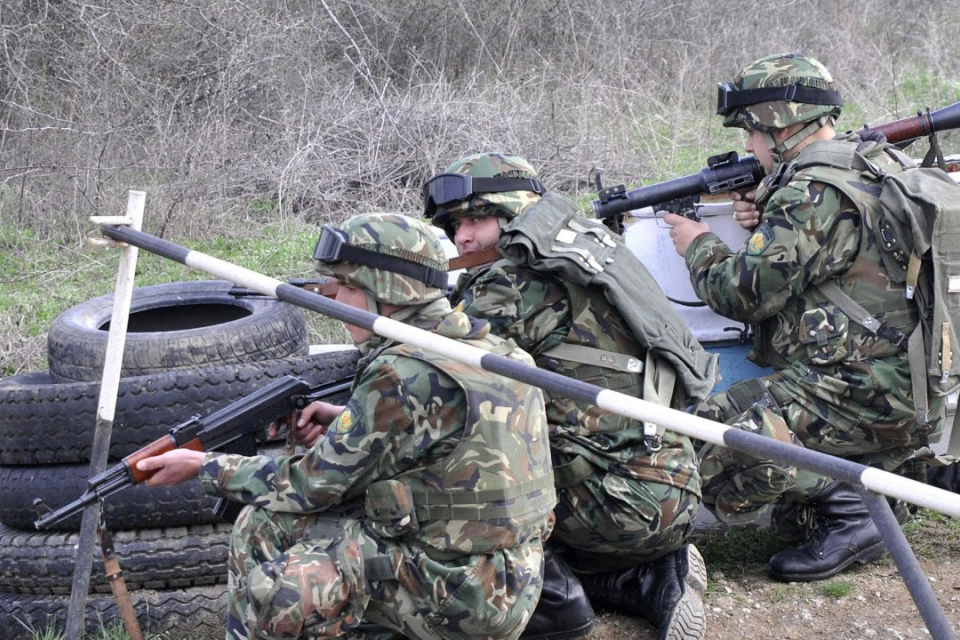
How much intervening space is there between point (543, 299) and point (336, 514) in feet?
3.61

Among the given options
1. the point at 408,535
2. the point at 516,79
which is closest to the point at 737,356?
the point at 408,535

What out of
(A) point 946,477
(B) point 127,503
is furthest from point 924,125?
(B) point 127,503

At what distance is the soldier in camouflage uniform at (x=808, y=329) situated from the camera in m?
4.33

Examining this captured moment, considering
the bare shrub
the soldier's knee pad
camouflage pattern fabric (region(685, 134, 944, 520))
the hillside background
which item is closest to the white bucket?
camouflage pattern fabric (region(685, 134, 944, 520))

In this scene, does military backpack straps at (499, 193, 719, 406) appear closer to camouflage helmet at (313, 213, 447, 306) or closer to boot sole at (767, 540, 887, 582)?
camouflage helmet at (313, 213, 447, 306)

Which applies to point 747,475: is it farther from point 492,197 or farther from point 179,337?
point 179,337

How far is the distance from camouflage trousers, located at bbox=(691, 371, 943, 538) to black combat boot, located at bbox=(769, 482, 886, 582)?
10 cm

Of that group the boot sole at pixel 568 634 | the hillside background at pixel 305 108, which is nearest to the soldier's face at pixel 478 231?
the boot sole at pixel 568 634

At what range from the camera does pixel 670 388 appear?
12.8 ft

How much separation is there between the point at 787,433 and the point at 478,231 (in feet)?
4.64

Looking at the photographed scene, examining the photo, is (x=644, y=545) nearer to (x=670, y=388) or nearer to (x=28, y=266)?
(x=670, y=388)

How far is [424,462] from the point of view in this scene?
307 centimetres

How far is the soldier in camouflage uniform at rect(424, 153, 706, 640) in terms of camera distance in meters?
3.83

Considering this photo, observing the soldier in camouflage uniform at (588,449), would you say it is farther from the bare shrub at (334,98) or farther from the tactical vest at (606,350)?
the bare shrub at (334,98)
